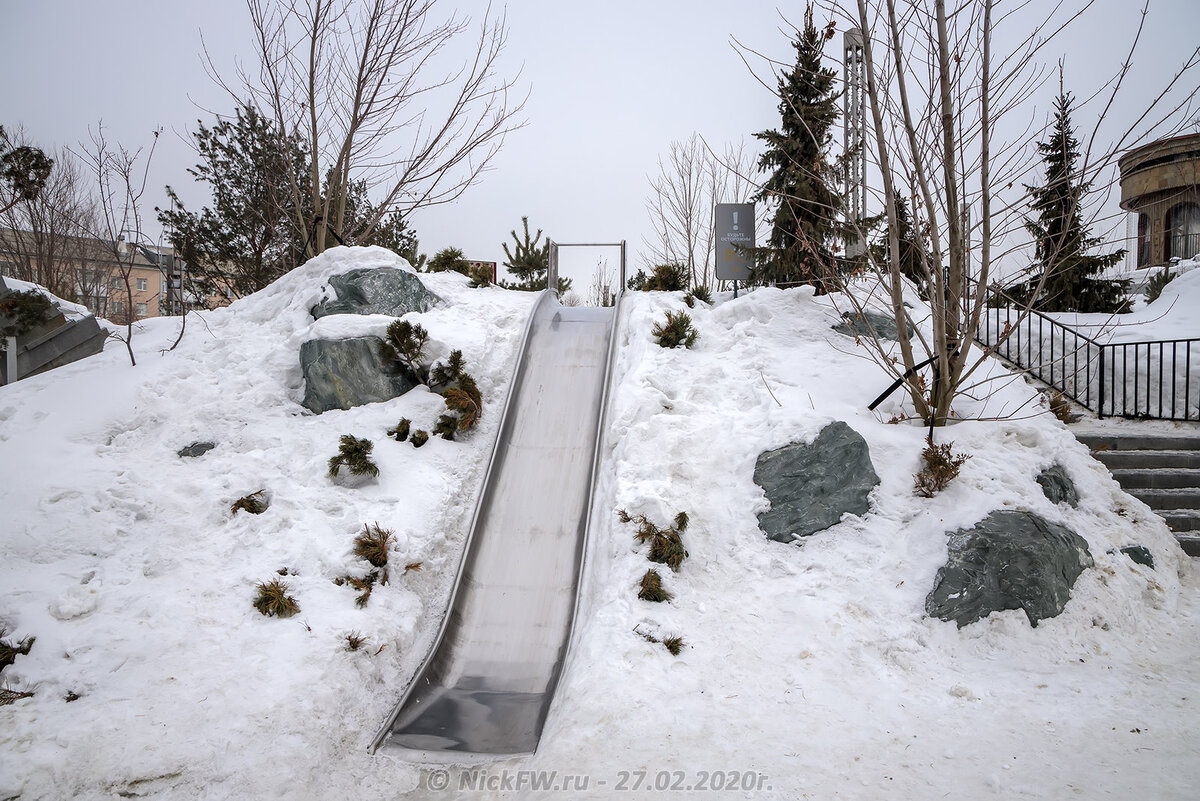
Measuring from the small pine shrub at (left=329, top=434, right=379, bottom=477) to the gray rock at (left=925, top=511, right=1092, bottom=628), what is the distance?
4971mm

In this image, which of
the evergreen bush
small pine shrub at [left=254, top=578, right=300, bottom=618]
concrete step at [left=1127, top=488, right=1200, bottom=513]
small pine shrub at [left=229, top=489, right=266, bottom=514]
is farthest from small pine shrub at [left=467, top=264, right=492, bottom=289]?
concrete step at [left=1127, top=488, right=1200, bottom=513]

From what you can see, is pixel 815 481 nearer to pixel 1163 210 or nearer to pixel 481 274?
pixel 481 274

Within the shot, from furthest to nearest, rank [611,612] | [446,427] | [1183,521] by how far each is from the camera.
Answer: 1. [446,427]
2. [1183,521]
3. [611,612]

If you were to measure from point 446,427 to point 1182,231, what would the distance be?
28.6m

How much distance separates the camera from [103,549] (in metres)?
5.14

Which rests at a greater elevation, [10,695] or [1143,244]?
[1143,244]

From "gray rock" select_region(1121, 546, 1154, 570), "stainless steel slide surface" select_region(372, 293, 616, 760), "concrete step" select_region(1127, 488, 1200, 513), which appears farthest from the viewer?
"concrete step" select_region(1127, 488, 1200, 513)

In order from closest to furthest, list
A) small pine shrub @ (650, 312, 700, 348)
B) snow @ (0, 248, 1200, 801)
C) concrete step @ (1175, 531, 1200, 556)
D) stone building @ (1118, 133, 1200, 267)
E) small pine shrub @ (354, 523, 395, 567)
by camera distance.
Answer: snow @ (0, 248, 1200, 801) < small pine shrub @ (354, 523, 395, 567) < concrete step @ (1175, 531, 1200, 556) < small pine shrub @ (650, 312, 700, 348) < stone building @ (1118, 133, 1200, 267)

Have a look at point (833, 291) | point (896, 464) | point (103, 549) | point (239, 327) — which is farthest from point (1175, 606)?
point (239, 327)

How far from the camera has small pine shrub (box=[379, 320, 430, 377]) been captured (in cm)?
771

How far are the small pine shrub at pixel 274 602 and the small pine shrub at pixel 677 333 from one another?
5256 mm

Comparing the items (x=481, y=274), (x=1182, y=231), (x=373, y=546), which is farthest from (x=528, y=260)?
(x=1182, y=231)

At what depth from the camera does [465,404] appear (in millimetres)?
7277

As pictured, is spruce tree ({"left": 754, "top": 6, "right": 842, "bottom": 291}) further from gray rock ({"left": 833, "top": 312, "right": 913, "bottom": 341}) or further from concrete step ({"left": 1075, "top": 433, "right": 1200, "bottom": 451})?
concrete step ({"left": 1075, "top": 433, "right": 1200, "bottom": 451})
